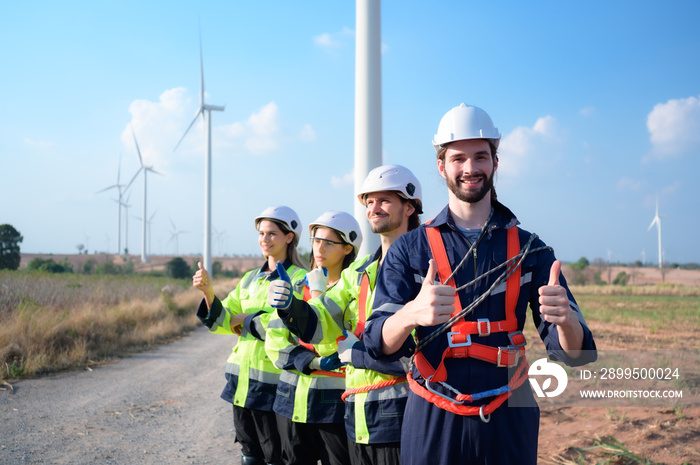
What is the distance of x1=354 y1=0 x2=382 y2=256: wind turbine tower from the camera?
937cm

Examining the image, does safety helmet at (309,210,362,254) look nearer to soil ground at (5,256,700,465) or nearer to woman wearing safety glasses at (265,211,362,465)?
woman wearing safety glasses at (265,211,362,465)

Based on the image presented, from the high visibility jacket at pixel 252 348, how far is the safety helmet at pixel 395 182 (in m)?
1.16

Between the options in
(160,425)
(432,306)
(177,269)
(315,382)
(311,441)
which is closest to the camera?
(432,306)

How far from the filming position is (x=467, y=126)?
7.83 feet

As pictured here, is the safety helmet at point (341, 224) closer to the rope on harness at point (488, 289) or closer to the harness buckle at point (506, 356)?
the rope on harness at point (488, 289)

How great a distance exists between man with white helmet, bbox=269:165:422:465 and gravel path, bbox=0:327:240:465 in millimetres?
3537

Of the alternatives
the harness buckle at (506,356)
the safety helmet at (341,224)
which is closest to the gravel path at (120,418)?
the safety helmet at (341,224)

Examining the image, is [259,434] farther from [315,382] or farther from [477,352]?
[477,352]

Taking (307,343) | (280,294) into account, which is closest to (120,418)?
(307,343)

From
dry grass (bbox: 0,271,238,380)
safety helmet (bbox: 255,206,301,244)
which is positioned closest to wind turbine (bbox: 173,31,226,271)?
dry grass (bbox: 0,271,238,380)

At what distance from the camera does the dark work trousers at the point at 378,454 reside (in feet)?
9.96

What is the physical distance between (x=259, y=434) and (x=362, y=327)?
203 centimetres

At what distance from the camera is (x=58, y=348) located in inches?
468

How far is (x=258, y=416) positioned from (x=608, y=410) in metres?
4.47
